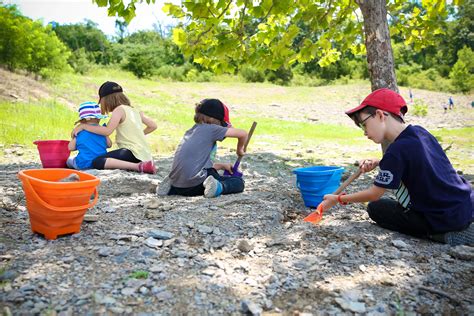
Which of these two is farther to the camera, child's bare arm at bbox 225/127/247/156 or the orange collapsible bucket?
child's bare arm at bbox 225/127/247/156

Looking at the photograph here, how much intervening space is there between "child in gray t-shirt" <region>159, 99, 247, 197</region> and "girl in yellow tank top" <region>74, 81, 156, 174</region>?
3.79ft

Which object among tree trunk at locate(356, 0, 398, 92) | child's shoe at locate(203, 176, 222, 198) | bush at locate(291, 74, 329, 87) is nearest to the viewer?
child's shoe at locate(203, 176, 222, 198)

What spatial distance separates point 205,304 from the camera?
6.39 feet

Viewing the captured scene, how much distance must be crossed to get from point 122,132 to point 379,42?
3.23 meters

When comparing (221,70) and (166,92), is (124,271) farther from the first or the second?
(166,92)

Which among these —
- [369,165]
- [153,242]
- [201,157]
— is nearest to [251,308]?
[153,242]

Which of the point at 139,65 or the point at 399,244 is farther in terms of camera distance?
the point at 139,65

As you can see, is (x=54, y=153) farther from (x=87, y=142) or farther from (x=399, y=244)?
(x=399, y=244)

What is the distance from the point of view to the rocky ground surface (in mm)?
1959

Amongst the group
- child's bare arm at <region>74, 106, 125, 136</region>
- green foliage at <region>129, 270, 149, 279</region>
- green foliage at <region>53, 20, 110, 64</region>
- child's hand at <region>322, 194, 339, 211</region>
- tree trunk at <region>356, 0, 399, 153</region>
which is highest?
green foliage at <region>53, 20, 110, 64</region>

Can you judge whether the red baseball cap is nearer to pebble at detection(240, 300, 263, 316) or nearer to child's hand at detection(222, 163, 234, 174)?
pebble at detection(240, 300, 263, 316)

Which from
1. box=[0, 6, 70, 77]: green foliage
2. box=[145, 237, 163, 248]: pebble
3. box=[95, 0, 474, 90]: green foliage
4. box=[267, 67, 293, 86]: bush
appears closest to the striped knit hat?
box=[95, 0, 474, 90]: green foliage

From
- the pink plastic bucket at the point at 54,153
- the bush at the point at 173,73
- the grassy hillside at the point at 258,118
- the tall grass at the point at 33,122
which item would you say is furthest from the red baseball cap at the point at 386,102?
the bush at the point at 173,73

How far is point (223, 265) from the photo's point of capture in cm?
237
